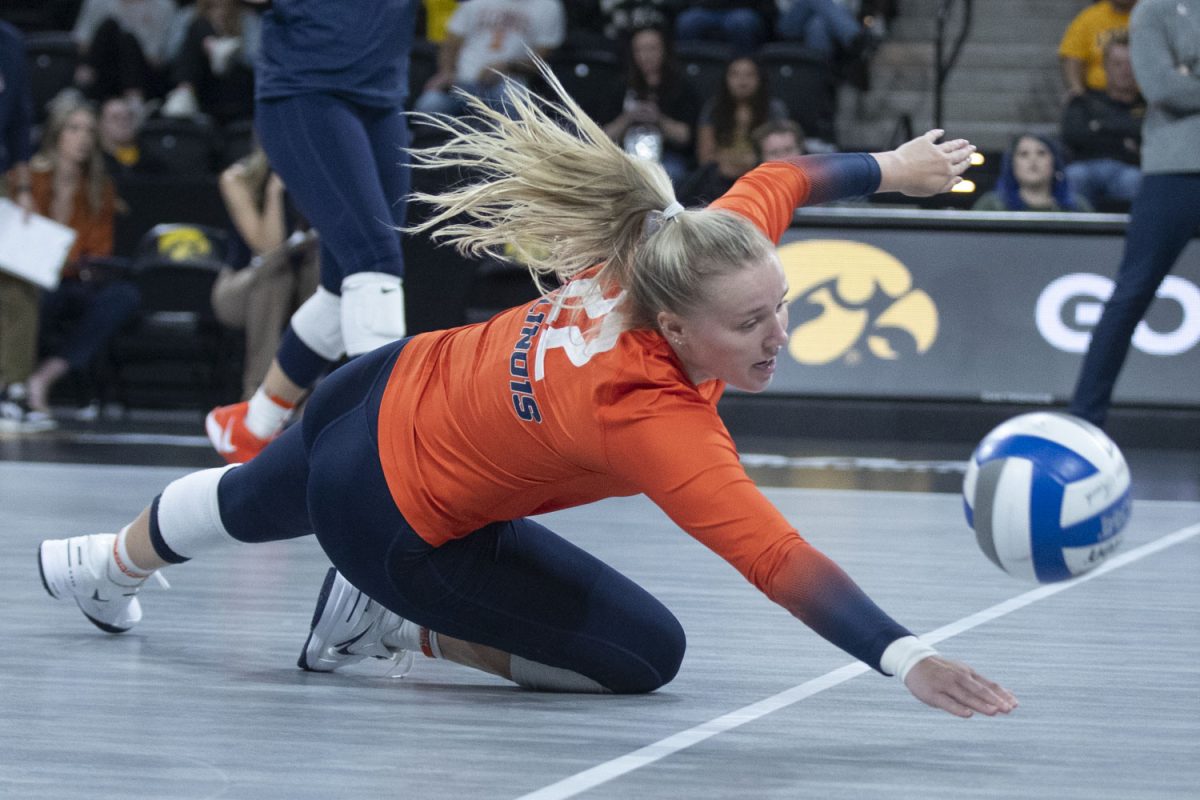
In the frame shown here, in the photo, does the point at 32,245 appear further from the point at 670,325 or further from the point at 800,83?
the point at 670,325

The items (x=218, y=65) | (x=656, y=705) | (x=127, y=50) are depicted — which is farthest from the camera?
(x=127, y=50)

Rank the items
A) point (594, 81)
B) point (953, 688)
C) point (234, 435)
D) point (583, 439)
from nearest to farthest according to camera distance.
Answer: point (953, 688)
point (583, 439)
point (234, 435)
point (594, 81)

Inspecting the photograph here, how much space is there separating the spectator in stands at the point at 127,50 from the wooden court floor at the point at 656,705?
7.70 metres

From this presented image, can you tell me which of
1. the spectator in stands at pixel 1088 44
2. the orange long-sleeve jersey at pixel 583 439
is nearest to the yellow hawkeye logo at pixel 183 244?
the spectator in stands at pixel 1088 44

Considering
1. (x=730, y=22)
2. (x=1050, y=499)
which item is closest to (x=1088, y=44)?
(x=730, y=22)

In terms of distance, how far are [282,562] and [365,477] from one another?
6.03 ft

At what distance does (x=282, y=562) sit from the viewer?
4.90m

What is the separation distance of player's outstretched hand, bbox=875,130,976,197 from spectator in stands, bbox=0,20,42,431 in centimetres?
630

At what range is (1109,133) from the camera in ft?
32.4

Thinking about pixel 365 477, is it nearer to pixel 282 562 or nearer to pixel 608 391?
pixel 608 391

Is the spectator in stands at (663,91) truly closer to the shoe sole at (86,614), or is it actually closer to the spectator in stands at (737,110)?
the spectator in stands at (737,110)

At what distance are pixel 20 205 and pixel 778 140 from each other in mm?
3796

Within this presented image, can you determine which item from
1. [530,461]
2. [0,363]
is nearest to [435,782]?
Result: [530,461]

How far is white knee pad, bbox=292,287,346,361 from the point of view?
533 centimetres
